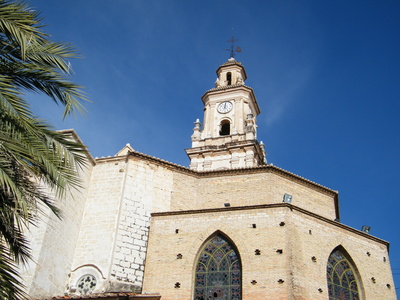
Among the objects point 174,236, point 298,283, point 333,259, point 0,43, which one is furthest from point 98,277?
point 0,43

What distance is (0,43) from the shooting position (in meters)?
7.48

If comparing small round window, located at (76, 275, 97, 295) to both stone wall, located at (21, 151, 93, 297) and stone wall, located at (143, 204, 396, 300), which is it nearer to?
stone wall, located at (21, 151, 93, 297)

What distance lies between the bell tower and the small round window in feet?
51.8

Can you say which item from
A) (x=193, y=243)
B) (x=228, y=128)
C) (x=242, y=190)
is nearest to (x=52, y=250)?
(x=193, y=243)

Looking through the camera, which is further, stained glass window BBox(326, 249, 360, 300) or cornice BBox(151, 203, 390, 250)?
cornice BBox(151, 203, 390, 250)

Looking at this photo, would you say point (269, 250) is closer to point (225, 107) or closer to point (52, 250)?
point (52, 250)

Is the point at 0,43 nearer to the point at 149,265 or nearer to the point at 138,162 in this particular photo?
the point at 149,265

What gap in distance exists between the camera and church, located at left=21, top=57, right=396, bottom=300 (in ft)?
48.0

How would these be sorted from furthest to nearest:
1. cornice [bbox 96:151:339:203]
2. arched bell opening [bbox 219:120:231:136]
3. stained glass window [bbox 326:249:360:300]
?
1. arched bell opening [bbox 219:120:231:136]
2. cornice [bbox 96:151:339:203]
3. stained glass window [bbox 326:249:360:300]

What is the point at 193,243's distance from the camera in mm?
15695

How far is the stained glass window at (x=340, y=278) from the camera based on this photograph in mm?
15359

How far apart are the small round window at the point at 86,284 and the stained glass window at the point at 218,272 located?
3.36 m

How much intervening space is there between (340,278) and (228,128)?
1978cm

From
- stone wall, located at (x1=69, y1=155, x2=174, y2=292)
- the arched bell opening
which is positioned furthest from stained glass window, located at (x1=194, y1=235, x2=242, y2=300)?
the arched bell opening
